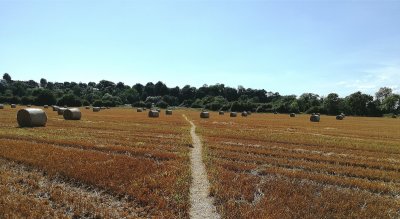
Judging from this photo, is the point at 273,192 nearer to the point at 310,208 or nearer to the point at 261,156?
the point at 310,208

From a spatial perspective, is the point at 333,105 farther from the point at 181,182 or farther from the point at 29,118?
the point at 181,182

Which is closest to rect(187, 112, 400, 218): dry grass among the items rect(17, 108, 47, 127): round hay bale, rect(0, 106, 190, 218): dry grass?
rect(0, 106, 190, 218): dry grass

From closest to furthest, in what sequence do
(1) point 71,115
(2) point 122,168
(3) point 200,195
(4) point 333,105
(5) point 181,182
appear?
(3) point 200,195, (5) point 181,182, (2) point 122,168, (1) point 71,115, (4) point 333,105

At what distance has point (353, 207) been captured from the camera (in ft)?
38.7

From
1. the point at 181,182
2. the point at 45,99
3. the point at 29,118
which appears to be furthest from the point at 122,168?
the point at 45,99

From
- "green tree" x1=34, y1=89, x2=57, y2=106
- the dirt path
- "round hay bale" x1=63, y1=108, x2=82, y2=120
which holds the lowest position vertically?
→ the dirt path

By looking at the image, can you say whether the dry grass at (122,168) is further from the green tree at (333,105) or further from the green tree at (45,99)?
the green tree at (45,99)

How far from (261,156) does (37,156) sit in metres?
11.4

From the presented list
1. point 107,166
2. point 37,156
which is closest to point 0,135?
point 37,156

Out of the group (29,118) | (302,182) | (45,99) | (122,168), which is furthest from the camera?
(45,99)

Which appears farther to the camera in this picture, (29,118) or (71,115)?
(71,115)

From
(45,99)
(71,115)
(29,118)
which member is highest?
(45,99)

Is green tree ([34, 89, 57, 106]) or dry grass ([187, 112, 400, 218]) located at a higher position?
green tree ([34, 89, 57, 106])

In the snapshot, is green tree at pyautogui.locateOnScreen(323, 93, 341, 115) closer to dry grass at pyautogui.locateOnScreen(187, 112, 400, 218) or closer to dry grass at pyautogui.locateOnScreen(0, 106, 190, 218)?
dry grass at pyautogui.locateOnScreen(187, 112, 400, 218)
